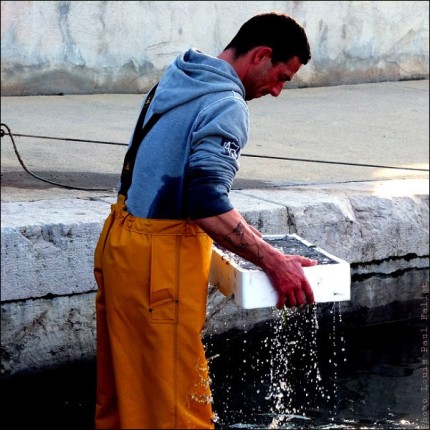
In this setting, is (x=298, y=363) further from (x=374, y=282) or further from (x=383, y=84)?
(x=383, y=84)

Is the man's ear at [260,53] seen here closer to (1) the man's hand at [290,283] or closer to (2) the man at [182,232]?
(2) the man at [182,232]

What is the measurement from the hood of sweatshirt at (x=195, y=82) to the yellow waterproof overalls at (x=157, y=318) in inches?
13.9

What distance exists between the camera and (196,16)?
375 inches

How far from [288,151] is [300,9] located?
3.31 meters

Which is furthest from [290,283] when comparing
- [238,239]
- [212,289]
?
[212,289]

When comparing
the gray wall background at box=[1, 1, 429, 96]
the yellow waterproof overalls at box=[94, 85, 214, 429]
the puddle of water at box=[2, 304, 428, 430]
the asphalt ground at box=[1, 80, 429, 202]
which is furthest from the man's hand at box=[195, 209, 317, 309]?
the gray wall background at box=[1, 1, 429, 96]

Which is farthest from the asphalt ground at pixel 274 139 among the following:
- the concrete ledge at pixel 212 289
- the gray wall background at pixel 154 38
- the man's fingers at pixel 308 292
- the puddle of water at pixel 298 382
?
the man's fingers at pixel 308 292

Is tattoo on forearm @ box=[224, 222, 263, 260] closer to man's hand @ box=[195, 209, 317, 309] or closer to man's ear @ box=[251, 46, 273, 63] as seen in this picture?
man's hand @ box=[195, 209, 317, 309]

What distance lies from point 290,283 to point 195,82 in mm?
652

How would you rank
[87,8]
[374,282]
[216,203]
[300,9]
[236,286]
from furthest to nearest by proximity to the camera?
[300,9]
[87,8]
[374,282]
[236,286]
[216,203]

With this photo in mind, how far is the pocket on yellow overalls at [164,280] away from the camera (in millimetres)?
2988

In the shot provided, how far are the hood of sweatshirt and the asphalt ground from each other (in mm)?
1958

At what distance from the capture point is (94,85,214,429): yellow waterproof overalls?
3006 mm

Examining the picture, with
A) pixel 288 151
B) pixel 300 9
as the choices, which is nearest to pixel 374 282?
pixel 288 151
